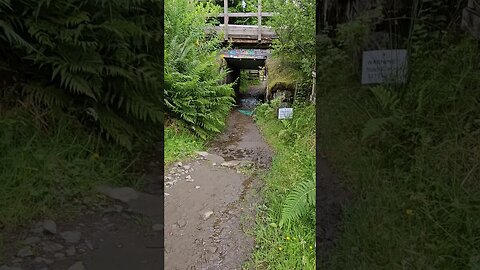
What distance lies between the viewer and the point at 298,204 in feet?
10.8

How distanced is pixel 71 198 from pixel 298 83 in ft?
18.5

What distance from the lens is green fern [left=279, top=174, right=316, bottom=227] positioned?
327cm

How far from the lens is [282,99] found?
27.8 feet

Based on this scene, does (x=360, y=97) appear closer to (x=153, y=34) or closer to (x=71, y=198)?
(x=153, y=34)

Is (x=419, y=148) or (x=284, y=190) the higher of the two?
(x=419, y=148)

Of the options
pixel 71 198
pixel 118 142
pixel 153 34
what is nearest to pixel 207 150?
pixel 153 34

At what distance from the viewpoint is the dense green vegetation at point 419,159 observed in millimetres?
2223

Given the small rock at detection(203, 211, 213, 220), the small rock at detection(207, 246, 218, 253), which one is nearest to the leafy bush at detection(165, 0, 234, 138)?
the small rock at detection(203, 211, 213, 220)

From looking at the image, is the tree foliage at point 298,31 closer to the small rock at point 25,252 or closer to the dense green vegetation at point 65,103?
the dense green vegetation at point 65,103

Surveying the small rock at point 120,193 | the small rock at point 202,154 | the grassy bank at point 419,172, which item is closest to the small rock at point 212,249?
the small rock at point 120,193

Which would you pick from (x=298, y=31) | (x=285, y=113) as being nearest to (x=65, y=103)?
(x=285, y=113)

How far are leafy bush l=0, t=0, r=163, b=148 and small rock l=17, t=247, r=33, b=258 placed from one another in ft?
4.13

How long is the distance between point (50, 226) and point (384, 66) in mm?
2767

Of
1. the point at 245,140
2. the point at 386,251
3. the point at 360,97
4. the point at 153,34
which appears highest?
the point at 153,34
